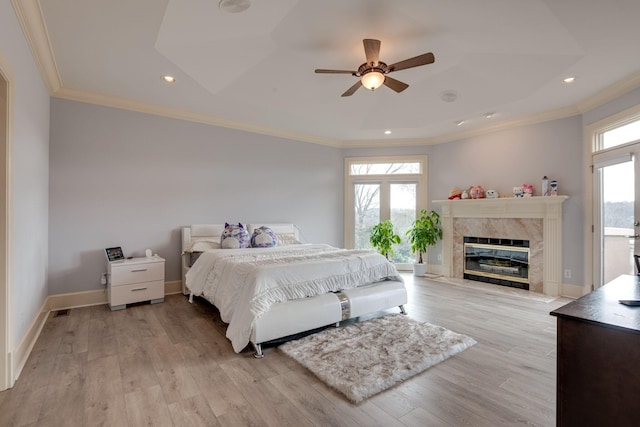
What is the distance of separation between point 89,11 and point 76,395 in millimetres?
2807

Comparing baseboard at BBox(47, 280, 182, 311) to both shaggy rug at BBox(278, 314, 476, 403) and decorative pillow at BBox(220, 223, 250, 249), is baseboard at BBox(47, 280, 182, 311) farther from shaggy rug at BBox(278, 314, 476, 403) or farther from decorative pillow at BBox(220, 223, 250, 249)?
shaggy rug at BBox(278, 314, 476, 403)

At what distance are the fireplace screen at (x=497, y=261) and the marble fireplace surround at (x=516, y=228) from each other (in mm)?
94

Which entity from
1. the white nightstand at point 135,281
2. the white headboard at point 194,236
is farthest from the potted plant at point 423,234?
the white nightstand at point 135,281

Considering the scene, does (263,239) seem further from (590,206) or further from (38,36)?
(590,206)

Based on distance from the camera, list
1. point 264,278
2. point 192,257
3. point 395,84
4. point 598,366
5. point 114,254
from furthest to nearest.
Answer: point 192,257
point 114,254
point 395,84
point 264,278
point 598,366

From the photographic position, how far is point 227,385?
6.80ft

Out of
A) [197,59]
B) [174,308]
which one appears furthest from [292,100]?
[174,308]

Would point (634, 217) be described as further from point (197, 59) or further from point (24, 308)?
point (24, 308)

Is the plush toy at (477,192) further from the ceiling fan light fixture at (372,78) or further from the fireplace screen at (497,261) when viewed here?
the ceiling fan light fixture at (372,78)

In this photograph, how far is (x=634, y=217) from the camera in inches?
134

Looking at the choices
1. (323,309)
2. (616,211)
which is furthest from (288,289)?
(616,211)

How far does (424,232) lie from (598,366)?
4.54 m

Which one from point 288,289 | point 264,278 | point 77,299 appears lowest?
point 77,299

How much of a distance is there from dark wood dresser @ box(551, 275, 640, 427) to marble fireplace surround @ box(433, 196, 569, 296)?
3.79 metres
